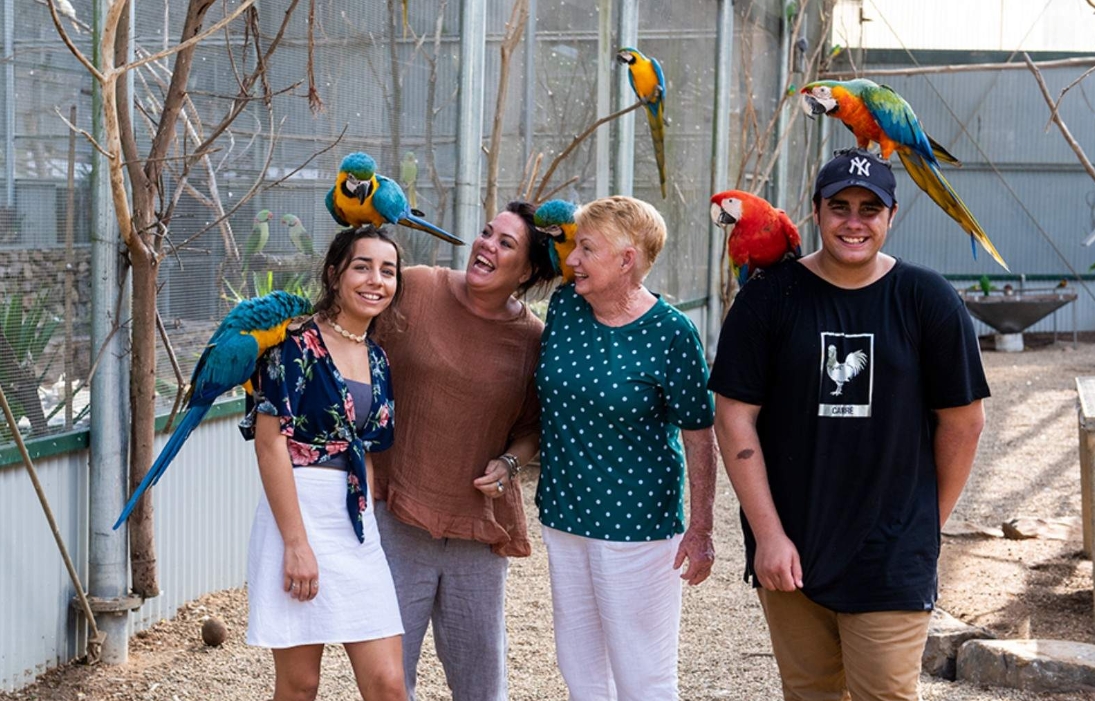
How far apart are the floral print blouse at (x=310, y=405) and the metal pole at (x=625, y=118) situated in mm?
5118

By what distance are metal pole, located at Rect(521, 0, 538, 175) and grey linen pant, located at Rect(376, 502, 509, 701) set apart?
3.86m

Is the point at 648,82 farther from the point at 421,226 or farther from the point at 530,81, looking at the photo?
the point at 421,226

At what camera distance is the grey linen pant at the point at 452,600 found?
2537 mm

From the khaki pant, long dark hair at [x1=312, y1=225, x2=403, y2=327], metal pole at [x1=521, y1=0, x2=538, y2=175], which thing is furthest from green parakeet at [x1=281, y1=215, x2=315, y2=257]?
the khaki pant

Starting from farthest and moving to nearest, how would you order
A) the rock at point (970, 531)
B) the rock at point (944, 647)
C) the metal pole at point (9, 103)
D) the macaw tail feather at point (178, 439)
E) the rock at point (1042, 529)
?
the rock at point (970, 531), the rock at point (1042, 529), the rock at point (944, 647), the metal pole at point (9, 103), the macaw tail feather at point (178, 439)

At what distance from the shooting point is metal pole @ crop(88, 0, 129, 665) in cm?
337

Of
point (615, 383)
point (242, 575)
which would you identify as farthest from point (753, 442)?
point (242, 575)

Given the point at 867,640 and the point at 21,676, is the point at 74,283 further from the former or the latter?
the point at 867,640

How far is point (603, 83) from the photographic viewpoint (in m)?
7.05

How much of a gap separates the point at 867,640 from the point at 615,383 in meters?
0.67

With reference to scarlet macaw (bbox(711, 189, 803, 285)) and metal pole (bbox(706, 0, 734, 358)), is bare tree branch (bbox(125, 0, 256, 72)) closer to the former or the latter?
scarlet macaw (bbox(711, 189, 803, 285))

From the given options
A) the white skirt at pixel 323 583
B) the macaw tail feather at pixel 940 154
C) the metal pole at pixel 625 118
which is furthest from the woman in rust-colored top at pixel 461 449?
the metal pole at pixel 625 118

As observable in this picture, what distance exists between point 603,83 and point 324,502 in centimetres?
519

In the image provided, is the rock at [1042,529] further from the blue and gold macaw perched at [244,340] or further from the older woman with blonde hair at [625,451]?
the blue and gold macaw perched at [244,340]
